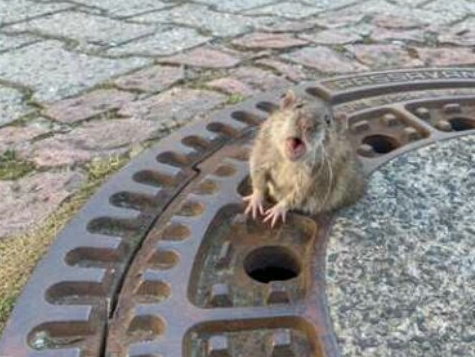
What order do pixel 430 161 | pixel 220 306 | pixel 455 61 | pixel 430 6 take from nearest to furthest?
pixel 220 306 → pixel 430 161 → pixel 455 61 → pixel 430 6

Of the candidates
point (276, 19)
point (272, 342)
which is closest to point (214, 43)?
point (276, 19)

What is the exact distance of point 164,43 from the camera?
3.51 meters

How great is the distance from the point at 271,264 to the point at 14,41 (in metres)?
1.94

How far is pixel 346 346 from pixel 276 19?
237 centimetres

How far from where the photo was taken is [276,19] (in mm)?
3852

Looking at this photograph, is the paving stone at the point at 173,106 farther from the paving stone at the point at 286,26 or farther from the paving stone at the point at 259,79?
the paving stone at the point at 286,26

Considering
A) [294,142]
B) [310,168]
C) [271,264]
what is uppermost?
[294,142]

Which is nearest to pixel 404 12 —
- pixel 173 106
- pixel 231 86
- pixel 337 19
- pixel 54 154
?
pixel 337 19

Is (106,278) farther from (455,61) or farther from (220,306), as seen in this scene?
(455,61)

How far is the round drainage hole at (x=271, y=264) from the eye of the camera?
2.04m

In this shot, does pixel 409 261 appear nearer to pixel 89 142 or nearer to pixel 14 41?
pixel 89 142

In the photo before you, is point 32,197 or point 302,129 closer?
point 302,129

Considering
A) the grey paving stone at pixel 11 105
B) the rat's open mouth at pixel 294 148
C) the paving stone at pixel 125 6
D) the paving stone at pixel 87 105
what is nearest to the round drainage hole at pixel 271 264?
the rat's open mouth at pixel 294 148

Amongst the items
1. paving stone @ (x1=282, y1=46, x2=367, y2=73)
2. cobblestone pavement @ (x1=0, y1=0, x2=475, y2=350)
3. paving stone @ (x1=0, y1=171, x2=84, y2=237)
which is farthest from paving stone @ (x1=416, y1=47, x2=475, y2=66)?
paving stone @ (x1=0, y1=171, x2=84, y2=237)
